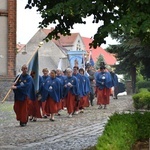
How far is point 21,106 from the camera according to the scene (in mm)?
14672

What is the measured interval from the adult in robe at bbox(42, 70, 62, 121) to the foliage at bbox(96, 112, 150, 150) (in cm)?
740

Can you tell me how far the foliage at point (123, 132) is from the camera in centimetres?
659

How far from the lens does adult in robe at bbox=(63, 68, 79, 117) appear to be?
18.0 metres

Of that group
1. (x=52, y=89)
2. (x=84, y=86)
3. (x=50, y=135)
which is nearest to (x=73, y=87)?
(x=52, y=89)

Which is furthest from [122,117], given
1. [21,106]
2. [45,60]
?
[45,60]

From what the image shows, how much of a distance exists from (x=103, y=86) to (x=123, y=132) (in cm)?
1462

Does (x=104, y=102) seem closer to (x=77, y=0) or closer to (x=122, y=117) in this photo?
(x=122, y=117)

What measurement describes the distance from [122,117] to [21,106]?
6519mm

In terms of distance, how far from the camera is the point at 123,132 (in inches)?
290

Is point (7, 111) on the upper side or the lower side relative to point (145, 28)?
lower

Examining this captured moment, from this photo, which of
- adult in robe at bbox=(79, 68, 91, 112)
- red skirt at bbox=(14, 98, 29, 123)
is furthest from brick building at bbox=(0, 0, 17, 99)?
red skirt at bbox=(14, 98, 29, 123)

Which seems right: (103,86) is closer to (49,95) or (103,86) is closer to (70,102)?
(70,102)

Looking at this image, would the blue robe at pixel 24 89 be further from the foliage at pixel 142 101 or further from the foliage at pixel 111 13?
the foliage at pixel 111 13

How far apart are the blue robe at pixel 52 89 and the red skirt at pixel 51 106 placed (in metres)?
0.11
